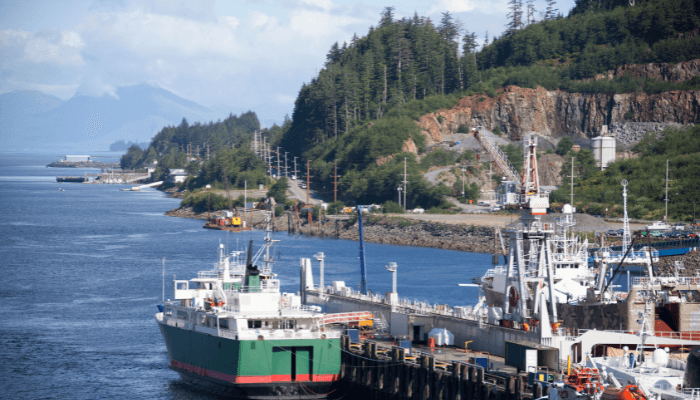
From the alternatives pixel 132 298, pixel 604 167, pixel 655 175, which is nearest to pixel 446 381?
pixel 132 298

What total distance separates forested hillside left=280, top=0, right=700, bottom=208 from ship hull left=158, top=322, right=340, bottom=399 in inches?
3884

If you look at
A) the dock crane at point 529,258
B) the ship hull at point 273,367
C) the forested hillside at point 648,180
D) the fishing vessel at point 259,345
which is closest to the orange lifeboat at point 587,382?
the dock crane at point 529,258

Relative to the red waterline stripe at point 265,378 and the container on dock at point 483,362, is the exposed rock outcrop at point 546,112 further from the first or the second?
the container on dock at point 483,362

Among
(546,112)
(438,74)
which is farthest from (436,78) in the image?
(546,112)

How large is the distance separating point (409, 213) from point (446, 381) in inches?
3891

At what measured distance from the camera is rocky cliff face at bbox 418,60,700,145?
152 meters

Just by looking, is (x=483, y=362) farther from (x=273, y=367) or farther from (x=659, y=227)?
(x=659, y=227)

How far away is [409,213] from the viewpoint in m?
136

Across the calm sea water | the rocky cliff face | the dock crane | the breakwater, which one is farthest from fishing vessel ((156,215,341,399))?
the rocky cliff face

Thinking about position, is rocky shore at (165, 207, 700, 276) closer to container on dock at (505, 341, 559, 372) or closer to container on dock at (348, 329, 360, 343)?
container on dock at (348, 329, 360, 343)

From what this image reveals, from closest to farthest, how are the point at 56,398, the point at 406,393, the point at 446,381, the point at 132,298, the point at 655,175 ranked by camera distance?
the point at 446,381 < the point at 406,393 < the point at 56,398 < the point at 132,298 < the point at 655,175

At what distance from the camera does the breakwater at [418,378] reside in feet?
112

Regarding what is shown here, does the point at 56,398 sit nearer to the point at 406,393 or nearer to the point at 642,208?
the point at 406,393

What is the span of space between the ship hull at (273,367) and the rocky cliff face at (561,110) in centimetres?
11821
